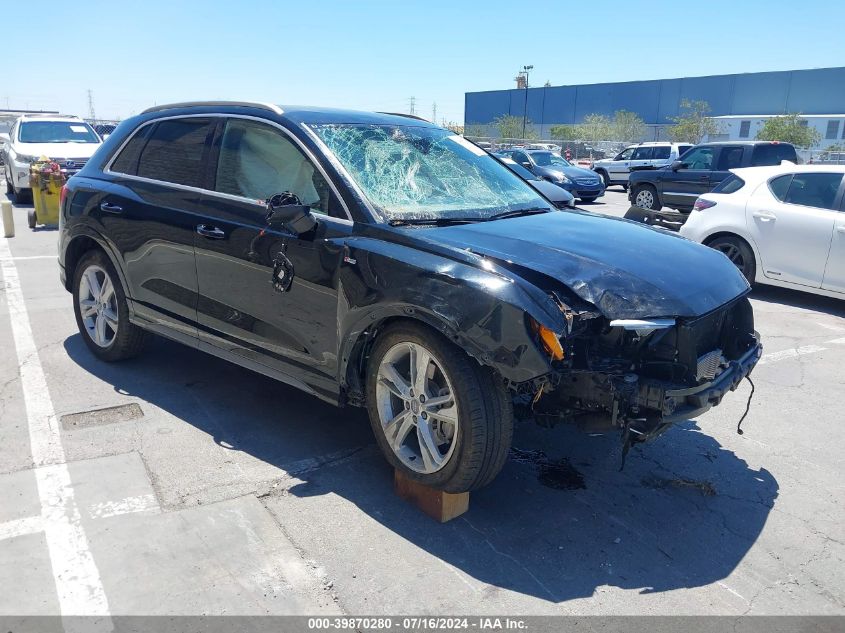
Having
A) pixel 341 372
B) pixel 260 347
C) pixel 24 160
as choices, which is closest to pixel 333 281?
pixel 341 372

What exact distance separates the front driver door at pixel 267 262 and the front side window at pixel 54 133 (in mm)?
14020

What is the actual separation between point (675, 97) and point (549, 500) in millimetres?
72912

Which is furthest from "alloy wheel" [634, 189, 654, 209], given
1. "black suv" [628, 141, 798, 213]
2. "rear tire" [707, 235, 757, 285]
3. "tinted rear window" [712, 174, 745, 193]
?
"rear tire" [707, 235, 757, 285]

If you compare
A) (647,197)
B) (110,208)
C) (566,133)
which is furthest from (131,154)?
(566,133)

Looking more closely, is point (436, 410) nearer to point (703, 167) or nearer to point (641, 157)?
point (703, 167)

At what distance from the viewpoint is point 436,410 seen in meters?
3.41

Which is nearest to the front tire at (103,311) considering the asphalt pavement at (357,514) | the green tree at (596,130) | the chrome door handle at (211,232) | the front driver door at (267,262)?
the asphalt pavement at (357,514)

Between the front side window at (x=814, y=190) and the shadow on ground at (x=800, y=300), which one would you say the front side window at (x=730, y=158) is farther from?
the front side window at (x=814, y=190)

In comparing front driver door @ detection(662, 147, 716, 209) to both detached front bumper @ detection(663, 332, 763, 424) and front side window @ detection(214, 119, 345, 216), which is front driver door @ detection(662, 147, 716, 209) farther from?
front side window @ detection(214, 119, 345, 216)

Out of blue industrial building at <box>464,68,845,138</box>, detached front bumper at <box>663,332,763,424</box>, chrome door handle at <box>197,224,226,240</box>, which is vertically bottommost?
detached front bumper at <box>663,332,763,424</box>

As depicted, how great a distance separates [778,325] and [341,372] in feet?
17.8

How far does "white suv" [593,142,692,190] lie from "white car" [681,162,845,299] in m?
17.3

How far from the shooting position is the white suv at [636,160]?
2542cm

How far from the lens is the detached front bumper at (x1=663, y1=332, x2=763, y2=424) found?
10.3 ft
